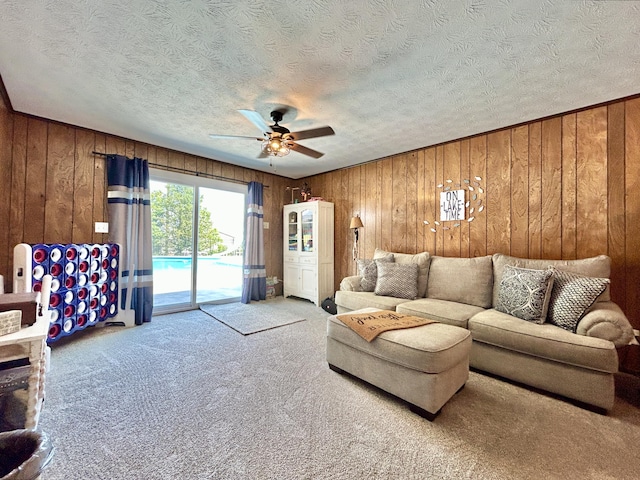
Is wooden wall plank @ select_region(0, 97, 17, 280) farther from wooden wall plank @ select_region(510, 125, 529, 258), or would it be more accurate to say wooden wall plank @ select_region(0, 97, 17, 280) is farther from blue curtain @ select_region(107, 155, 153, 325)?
wooden wall plank @ select_region(510, 125, 529, 258)

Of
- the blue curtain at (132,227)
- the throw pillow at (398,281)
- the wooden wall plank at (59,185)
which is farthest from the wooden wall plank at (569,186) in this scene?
the wooden wall plank at (59,185)

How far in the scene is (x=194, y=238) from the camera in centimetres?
425

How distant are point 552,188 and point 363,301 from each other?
2305 millimetres

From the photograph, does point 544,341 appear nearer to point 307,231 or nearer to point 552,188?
point 552,188

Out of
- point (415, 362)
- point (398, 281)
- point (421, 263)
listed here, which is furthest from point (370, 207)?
point (415, 362)

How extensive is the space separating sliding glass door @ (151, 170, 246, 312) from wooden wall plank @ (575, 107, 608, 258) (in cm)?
448

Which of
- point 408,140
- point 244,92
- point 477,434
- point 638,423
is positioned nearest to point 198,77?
point 244,92

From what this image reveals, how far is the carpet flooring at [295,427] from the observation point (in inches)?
52.5

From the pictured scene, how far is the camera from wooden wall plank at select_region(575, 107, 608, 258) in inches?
99.3

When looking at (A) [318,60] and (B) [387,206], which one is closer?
(A) [318,60]

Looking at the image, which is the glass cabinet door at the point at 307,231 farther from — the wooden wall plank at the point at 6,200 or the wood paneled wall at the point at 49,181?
the wooden wall plank at the point at 6,200

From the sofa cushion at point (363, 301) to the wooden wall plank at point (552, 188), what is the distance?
5.21 feet

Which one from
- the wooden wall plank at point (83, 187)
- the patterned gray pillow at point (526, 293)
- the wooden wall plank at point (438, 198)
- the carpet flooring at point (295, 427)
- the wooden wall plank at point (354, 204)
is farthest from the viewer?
the wooden wall plank at point (354, 204)

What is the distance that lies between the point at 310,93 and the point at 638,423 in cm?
327
